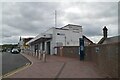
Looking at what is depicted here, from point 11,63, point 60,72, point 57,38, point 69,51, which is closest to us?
point 60,72

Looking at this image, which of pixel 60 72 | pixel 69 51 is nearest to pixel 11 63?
pixel 60 72

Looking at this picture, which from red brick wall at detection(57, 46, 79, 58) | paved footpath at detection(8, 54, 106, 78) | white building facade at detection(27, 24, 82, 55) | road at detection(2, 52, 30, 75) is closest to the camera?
paved footpath at detection(8, 54, 106, 78)

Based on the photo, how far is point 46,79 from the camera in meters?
11.2

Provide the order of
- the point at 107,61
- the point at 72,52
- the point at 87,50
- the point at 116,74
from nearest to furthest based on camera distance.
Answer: the point at 116,74, the point at 107,61, the point at 87,50, the point at 72,52

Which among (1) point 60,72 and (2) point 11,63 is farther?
(2) point 11,63

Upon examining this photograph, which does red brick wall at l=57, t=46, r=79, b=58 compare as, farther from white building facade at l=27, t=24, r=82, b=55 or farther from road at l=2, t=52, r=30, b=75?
road at l=2, t=52, r=30, b=75

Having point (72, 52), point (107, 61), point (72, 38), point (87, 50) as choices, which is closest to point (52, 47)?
point (72, 38)

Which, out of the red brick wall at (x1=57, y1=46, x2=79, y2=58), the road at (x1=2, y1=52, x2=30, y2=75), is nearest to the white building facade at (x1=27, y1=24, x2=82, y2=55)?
the red brick wall at (x1=57, y1=46, x2=79, y2=58)

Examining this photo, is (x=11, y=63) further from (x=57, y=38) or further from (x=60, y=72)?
(x=57, y=38)

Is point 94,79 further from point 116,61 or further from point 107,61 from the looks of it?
point 107,61

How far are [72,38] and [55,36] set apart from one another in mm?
6104

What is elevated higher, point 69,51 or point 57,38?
point 57,38

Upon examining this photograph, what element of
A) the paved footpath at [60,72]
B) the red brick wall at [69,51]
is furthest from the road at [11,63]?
A: the red brick wall at [69,51]

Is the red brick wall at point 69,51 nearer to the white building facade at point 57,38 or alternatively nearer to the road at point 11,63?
the white building facade at point 57,38
